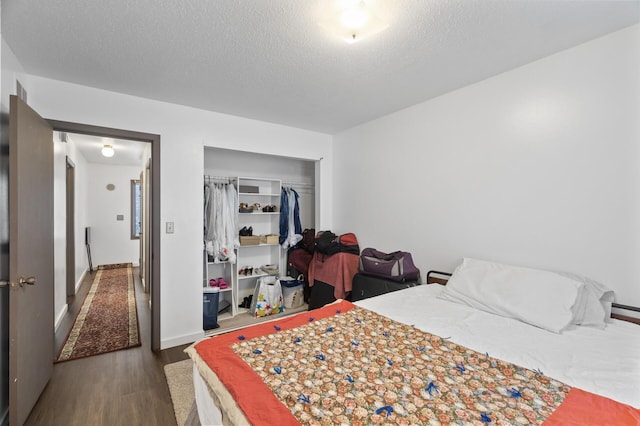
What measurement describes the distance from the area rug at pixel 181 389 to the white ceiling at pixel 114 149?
310 cm

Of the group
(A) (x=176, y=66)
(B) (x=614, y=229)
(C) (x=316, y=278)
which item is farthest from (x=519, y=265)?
(A) (x=176, y=66)

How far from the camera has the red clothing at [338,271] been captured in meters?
3.48

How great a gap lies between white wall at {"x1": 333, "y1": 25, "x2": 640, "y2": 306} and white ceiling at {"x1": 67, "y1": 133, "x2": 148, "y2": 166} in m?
3.84

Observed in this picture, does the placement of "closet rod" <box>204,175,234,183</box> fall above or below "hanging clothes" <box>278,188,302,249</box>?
above

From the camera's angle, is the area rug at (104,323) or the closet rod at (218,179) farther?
the closet rod at (218,179)

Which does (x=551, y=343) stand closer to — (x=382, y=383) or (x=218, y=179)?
(x=382, y=383)

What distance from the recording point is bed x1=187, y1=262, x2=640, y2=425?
3.38ft

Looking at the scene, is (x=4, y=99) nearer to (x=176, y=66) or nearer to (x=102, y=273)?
(x=176, y=66)

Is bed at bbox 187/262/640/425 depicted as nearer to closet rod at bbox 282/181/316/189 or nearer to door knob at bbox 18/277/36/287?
door knob at bbox 18/277/36/287

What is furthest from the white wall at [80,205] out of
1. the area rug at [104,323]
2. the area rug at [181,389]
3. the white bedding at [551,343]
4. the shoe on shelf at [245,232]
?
the white bedding at [551,343]

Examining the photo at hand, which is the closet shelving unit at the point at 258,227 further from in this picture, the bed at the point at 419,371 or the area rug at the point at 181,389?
the bed at the point at 419,371

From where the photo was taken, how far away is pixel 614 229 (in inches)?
73.2

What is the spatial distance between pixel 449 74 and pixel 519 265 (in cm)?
161

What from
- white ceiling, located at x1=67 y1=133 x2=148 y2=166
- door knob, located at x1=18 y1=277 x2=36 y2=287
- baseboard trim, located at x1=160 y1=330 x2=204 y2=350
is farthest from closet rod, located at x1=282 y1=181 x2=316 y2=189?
door knob, located at x1=18 y1=277 x2=36 y2=287
